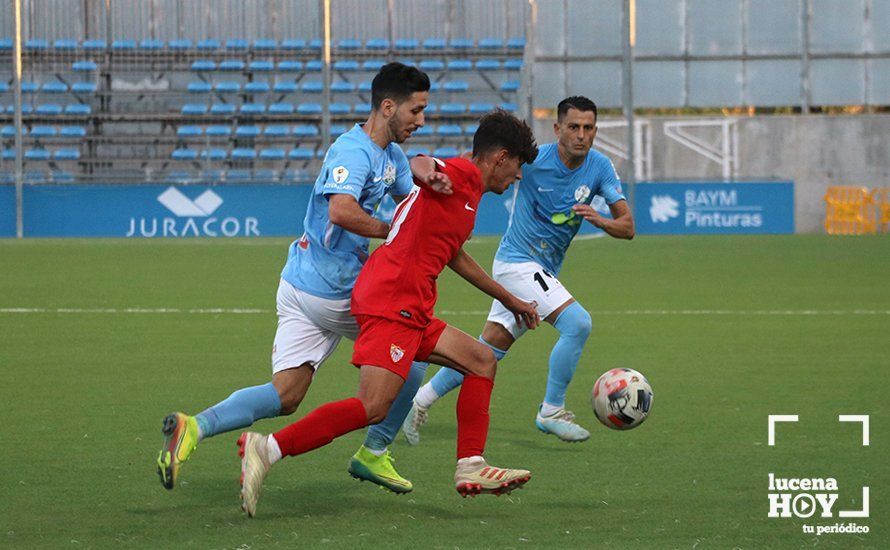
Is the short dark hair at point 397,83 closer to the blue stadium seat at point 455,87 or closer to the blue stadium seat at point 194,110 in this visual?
the blue stadium seat at point 194,110

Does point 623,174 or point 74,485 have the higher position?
point 623,174

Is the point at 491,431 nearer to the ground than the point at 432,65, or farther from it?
nearer to the ground

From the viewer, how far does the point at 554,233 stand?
26.5 feet

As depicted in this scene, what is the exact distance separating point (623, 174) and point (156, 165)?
39.5 feet

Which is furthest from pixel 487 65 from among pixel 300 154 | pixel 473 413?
pixel 473 413

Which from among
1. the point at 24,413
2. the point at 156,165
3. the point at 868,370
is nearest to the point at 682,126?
the point at 156,165

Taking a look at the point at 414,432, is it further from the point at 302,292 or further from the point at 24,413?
the point at 24,413

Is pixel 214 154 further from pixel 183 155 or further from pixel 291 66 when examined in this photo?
pixel 291 66

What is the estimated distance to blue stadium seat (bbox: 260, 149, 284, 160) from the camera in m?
34.4

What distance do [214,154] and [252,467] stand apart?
29.5 metres

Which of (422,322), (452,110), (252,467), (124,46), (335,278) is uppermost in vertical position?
(124,46)

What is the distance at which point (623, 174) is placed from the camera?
37.1m

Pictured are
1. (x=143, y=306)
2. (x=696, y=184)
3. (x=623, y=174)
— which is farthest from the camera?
(x=623, y=174)

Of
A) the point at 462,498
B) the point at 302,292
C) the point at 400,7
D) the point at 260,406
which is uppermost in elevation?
the point at 400,7
